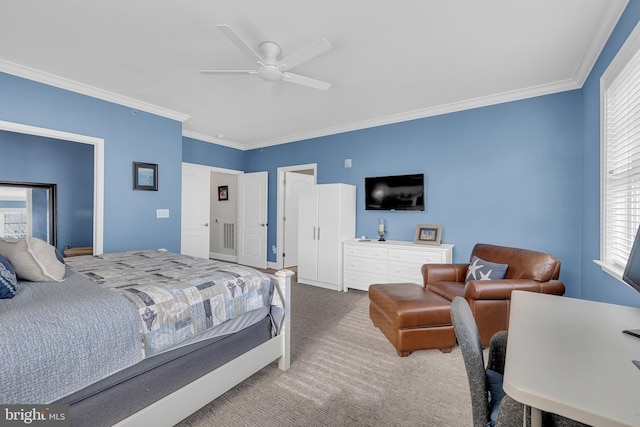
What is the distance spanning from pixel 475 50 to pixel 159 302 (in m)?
3.18

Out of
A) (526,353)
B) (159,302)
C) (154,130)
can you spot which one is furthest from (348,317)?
(154,130)

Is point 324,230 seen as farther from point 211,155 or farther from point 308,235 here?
point 211,155

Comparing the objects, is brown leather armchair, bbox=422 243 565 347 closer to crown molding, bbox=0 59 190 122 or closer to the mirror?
crown molding, bbox=0 59 190 122

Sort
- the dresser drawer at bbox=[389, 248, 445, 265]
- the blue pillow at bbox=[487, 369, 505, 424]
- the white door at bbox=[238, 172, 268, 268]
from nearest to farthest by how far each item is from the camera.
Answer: the blue pillow at bbox=[487, 369, 505, 424]
the dresser drawer at bbox=[389, 248, 445, 265]
the white door at bbox=[238, 172, 268, 268]

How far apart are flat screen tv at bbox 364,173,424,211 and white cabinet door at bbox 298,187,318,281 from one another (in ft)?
2.88

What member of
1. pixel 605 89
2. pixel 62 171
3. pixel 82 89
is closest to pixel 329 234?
pixel 605 89

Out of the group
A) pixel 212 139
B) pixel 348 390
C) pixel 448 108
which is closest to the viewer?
pixel 348 390

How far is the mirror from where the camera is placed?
385cm

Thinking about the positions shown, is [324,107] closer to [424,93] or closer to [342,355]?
[424,93]

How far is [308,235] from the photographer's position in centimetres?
469

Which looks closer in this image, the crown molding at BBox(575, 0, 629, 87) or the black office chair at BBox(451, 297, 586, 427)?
the black office chair at BBox(451, 297, 586, 427)

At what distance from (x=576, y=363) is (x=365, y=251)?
331cm

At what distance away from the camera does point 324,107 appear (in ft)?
13.1

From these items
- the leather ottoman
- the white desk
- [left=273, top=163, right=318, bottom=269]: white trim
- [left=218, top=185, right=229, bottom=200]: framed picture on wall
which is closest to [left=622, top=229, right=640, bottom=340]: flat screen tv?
the white desk
